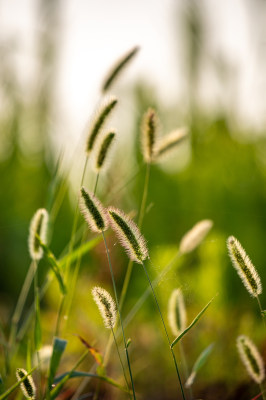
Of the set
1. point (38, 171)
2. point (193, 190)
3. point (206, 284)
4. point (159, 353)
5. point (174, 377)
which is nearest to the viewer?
point (174, 377)

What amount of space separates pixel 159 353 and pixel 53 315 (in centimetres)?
61

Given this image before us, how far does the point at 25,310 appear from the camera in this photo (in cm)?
338

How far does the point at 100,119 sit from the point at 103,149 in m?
0.10

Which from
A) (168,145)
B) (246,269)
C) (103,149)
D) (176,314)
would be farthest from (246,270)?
(168,145)

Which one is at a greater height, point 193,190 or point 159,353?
point 193,190

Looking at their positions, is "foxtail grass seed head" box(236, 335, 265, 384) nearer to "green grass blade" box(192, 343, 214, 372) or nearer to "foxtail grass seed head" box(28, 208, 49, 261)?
"green grass blade" box(192, 343, 214, 372)

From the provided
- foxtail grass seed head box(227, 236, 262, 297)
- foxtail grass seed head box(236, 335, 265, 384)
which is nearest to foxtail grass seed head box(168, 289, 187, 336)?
foxtail grass seed head box(236, 335, 265, 384)

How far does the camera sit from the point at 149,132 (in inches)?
51.4

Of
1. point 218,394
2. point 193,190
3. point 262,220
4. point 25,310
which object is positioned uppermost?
point 193,190

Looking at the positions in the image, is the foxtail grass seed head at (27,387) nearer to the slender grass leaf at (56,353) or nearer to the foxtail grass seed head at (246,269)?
the slender grass leaf at (56,353)

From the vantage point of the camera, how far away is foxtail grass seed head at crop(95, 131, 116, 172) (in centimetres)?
114

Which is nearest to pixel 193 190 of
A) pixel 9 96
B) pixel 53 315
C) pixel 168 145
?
pixel 9 96

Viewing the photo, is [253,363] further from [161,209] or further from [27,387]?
[161,209]

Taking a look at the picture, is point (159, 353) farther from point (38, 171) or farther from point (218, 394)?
point (38, 171)
